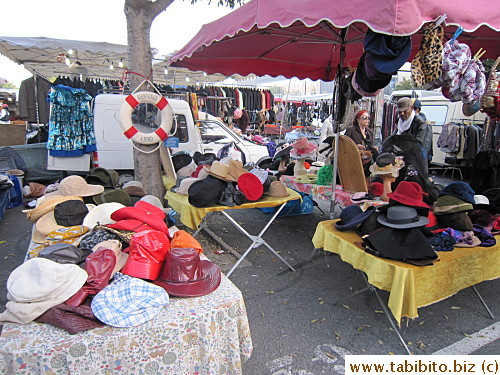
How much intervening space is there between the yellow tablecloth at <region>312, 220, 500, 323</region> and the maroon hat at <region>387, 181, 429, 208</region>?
412 millimetres

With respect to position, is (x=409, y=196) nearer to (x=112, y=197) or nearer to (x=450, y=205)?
(x=450, y=205)

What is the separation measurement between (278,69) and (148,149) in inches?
122

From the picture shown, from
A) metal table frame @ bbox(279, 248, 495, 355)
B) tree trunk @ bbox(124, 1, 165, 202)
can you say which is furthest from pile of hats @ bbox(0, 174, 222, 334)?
tree trunk @ bbox(124, 1, 165, 202)

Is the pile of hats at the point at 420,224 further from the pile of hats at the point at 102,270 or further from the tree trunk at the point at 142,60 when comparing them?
the tree trunk at the point at 142,60

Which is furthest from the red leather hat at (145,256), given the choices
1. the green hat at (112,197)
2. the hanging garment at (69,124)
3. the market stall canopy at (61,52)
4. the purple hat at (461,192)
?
the market stall canopy at (61,52)

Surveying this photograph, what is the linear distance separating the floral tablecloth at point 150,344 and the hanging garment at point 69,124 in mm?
5640

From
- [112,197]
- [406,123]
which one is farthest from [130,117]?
[406,123]

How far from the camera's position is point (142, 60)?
4305 millimetres

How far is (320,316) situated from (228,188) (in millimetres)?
1513

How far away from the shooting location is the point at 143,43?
4.28 m

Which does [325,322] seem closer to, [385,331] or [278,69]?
[385,331]

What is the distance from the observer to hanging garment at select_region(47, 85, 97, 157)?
656cm

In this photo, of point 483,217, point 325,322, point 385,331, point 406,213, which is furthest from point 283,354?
point 483,217

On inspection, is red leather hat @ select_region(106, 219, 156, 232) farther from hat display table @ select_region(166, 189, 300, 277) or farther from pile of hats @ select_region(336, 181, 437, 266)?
pile of hats @ select_region(336, 181, 437, 266)
